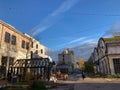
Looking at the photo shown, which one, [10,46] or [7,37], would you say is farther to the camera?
[10,46]

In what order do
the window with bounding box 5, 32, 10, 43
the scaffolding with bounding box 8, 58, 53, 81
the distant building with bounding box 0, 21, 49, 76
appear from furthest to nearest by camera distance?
the window with bounding box 5, 32, 10, 43, the scaffolding with bounding box 8, 58, 53, 81, the distant building with bounding box 0, 21, 49, 76

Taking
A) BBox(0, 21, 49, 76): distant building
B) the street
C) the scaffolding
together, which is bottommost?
the street

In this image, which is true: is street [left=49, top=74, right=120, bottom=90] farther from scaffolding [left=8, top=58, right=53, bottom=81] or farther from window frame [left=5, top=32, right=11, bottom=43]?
window frame [left=5, top=32, right=11, bottom=43]

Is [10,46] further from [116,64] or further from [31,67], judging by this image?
[116,64]

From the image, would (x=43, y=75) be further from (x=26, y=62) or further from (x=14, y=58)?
(x=14, y=58)

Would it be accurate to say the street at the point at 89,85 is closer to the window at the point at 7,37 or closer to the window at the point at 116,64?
the window at the point at 116,64

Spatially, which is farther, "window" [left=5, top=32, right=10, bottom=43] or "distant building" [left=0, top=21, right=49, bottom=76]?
"window" [left=5, top=32, right=10, bottom=43]

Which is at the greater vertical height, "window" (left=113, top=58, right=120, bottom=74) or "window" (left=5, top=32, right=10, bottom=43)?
"window" (left=5, top=32, right=10, bottom=43)

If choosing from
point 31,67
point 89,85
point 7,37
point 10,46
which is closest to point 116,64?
point 89,85

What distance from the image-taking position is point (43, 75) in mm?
30875

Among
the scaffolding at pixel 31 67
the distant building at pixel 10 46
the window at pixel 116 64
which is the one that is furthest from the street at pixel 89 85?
the window at pixel 116 64

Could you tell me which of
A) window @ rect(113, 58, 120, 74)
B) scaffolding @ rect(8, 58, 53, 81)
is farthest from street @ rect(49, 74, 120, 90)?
window @ rect(113, 58, 120, 74)

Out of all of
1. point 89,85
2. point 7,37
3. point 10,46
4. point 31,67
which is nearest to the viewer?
point 89,85

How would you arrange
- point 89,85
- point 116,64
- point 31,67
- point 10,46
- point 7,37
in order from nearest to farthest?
point 89,85
point 31,67
point 7,37
point 10,46
point 116,64
